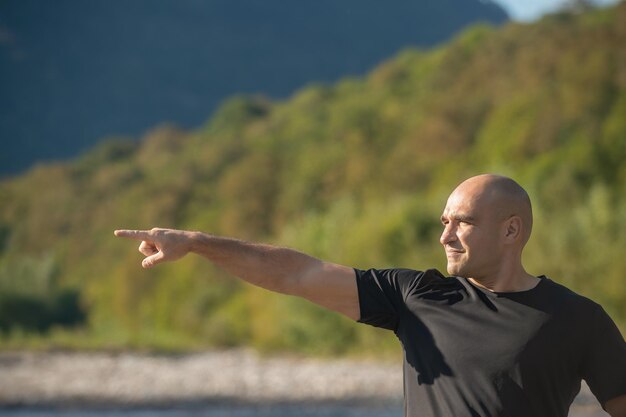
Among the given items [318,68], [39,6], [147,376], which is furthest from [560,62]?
[39,6]

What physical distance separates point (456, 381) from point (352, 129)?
73458 millimetres

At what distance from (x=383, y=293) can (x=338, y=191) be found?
61.3 m

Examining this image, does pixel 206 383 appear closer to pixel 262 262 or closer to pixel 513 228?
pixel 262 262

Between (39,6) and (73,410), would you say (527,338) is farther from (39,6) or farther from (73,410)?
(39,6)

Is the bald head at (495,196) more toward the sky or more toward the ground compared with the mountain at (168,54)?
more toward the ground

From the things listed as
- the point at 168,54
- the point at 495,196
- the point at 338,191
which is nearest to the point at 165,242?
the point at 495,196

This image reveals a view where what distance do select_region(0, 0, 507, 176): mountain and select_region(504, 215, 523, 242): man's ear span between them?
130m

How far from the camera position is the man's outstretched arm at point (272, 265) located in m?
3.26

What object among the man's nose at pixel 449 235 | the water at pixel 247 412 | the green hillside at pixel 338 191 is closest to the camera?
the man's nose at pixel 449 235

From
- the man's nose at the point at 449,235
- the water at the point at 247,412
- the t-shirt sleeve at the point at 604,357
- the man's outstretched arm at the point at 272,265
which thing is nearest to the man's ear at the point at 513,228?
the man's nose at the point at 449,235

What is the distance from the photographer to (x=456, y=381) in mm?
3084

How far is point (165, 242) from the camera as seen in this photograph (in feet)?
10.6

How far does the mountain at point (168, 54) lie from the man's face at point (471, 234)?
427 ft

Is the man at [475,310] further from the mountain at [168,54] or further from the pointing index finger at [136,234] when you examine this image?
the mountain at [168,54]
